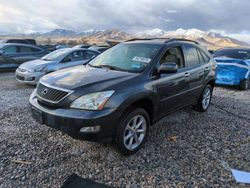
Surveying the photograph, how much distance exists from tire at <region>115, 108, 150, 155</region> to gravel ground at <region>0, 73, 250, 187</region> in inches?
5.9

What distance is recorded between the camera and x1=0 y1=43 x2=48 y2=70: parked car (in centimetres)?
1079

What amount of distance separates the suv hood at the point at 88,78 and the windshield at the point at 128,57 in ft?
0.87

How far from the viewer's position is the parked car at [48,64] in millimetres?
8031

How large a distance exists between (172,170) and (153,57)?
1.85 meters

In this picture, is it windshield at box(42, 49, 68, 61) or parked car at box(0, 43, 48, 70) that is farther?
parked car at box(0, 43, 48, 70)

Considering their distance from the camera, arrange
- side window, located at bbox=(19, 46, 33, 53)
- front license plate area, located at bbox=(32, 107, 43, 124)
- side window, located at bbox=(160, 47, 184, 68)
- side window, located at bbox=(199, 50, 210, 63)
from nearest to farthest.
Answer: front license plate area, located at bbox=(32, 107, 43, 124)
side window, located at bbox=(160, 47, 184, 68)
side window, located at bbox=(199, 50, 210, 63)
side window, located at bbox=(19, 46, 33, 53)

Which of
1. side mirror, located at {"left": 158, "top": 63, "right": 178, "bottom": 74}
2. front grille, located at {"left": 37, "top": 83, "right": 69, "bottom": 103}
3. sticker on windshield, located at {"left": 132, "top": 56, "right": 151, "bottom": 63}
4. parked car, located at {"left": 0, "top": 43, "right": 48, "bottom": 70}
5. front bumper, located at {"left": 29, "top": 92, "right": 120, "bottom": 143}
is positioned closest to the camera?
front bumper, located at {"left": 29, "top": 92, "right": 120, "bottom": 143}

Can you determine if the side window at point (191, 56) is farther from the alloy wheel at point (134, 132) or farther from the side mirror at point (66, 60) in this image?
the side mirror at point (66, 60)

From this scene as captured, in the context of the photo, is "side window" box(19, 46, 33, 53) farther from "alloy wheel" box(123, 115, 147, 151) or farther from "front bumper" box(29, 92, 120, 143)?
"alloy wheel" box(123, 115, 147, 151)

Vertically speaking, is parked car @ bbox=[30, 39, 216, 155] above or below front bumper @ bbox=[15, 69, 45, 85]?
above

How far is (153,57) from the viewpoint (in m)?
4.09

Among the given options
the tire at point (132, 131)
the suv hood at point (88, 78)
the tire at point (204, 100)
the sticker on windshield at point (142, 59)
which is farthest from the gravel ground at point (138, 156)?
the sticker on windshield at point (142, 59)

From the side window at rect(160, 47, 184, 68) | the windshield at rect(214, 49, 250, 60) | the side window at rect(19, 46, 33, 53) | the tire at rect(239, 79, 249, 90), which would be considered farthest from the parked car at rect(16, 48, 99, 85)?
the windshield at rect(214, 49, 250, 60)

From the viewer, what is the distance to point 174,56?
4617 millimetres
